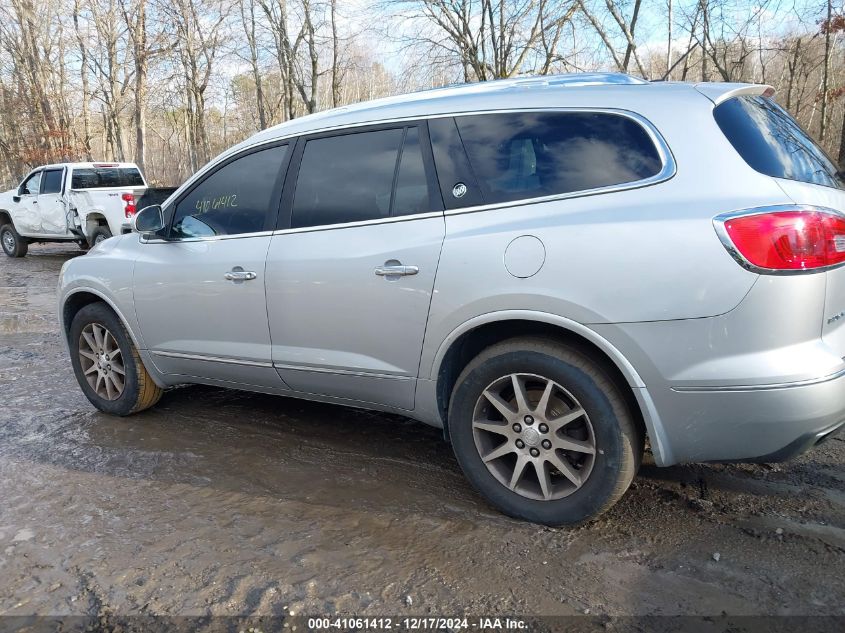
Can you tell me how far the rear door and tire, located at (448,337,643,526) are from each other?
13.2m

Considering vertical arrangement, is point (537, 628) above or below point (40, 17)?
below

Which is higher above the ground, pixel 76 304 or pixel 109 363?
pixel 76 304

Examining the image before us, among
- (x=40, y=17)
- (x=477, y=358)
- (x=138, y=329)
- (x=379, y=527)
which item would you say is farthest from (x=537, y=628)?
(x=40, y=17)

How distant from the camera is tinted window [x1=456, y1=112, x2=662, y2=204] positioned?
264 centimetres

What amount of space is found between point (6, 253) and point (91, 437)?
47.4 feet

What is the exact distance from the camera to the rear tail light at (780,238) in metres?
2.31

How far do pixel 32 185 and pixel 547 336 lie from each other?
15.0 m

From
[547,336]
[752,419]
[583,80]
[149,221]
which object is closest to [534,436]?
[547,336]

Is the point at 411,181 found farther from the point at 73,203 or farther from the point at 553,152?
the point at 73,203

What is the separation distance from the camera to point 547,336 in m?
2.79

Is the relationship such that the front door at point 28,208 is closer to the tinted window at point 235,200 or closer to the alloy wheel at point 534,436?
the tinted window at point 235,200

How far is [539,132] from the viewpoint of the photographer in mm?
2861

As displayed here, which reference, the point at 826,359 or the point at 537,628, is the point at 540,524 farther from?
the point at 826,359

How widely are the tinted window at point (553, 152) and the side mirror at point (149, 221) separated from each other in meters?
2.02
